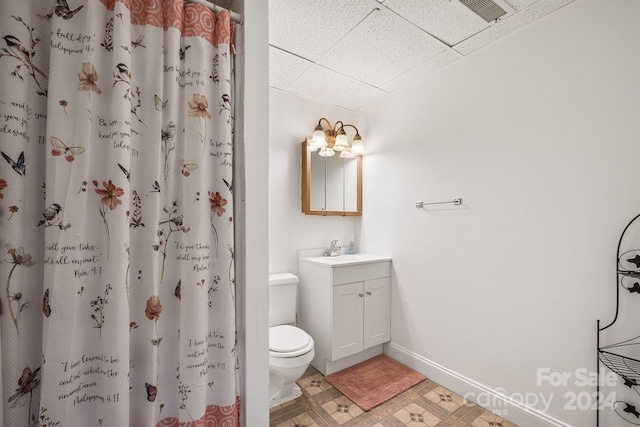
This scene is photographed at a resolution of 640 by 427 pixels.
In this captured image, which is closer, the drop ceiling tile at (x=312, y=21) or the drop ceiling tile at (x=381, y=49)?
the drop ceiling tile at (x=312, y=21)

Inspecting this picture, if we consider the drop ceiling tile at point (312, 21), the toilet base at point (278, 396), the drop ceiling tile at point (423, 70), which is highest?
the drop ceiling tile at point (312, 21)

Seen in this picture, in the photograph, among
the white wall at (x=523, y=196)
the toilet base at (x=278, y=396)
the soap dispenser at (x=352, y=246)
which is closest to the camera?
the white wall at (x=523, y=196)

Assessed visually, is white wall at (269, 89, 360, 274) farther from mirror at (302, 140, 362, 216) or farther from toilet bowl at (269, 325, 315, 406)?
toilet bowl at (269, 325, 315, 406)

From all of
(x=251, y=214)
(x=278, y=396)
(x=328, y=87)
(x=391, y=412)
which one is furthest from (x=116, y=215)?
(x=328, y=87)

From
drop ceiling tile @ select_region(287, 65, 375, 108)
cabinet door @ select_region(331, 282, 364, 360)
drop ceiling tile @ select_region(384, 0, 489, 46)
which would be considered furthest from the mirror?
drop ceiling tile @ select_region(384, 0, 489, 46)

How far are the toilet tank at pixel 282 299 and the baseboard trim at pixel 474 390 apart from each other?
0.97 metres

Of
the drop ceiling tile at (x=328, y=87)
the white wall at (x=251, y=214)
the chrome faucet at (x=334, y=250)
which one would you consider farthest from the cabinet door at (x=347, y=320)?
the drop ceiling tile at (x=328, y=87)

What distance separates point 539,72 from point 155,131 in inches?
81.5

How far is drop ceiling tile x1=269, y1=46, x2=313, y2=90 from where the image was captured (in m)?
1.96

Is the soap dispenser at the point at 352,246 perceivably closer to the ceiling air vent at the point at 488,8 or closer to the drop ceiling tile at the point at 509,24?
the drop ceiling tile at the point at 509,24

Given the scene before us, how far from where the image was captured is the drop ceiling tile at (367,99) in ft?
8.19

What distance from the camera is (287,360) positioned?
1.68 meters

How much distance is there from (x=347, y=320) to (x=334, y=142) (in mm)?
1648

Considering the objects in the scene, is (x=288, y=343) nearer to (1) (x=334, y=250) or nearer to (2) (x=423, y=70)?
(1) (x=334, y=250)
